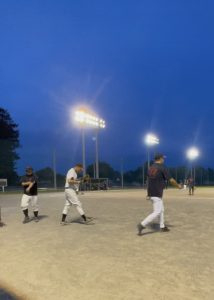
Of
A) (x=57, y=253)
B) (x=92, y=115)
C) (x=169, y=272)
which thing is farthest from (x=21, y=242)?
(x=92, y=115)

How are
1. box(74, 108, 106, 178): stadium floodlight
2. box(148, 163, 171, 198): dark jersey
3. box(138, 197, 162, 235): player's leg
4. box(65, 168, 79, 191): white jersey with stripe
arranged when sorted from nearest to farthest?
box(138, 197, 162, 235): player's leg, box(148, 163, 171, 198): dark jersey, box(65, 168, 79, 191): white jersey with stripe, box(74, 108, 106, 178): stadium floodlight

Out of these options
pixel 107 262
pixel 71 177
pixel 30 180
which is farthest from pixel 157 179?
pixel 30 180

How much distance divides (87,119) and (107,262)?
54488 millimetres

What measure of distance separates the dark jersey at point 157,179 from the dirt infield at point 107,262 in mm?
1067

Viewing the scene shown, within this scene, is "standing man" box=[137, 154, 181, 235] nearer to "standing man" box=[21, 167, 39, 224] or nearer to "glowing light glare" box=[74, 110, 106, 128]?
"standing man" box=[21, 167, 39, 224]

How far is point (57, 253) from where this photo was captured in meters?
10.9

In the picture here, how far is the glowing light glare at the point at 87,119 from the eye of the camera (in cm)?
5986

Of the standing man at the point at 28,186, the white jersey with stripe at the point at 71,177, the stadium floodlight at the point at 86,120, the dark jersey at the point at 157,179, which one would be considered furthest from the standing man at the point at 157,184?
the stadium floodlight at the point at 86,120

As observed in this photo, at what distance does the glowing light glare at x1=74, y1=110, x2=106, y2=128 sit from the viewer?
A: 59859 mm

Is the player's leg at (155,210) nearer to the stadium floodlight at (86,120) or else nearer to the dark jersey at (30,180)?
the dark jersey at (30,180)

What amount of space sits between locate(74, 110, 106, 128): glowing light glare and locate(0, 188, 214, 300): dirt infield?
45.1 metres

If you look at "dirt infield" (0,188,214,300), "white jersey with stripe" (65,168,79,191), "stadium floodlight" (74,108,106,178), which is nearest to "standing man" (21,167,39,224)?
"dirt infield" (0,188,214,300)

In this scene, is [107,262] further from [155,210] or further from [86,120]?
[86,120]

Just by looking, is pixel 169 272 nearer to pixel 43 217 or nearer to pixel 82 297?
pixel 82 297
